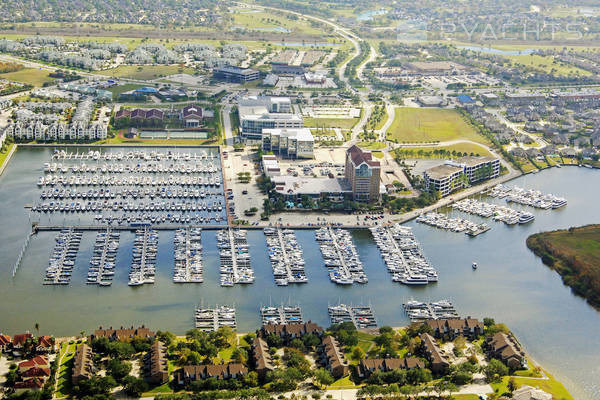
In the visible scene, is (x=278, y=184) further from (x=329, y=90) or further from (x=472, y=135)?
(x=329, y=90)

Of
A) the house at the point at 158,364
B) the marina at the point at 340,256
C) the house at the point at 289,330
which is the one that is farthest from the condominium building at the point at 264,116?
the house at the point at 158,364

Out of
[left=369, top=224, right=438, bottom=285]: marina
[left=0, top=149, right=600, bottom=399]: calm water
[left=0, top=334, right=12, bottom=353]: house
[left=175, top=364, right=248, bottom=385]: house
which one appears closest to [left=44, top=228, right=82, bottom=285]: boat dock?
[left=0, top=149, right=600, bottom=399]: calm water

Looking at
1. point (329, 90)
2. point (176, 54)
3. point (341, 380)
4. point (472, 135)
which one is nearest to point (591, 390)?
point (341, 380)

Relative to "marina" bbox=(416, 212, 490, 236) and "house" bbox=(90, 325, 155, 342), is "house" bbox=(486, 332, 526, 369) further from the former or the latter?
"house" bbox=(90, 325, 155, 342)

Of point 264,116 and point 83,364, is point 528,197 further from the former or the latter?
point 83,364

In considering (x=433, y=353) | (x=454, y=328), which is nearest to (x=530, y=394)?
(x=433, y=353)

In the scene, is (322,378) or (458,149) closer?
(322,378)
